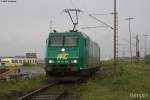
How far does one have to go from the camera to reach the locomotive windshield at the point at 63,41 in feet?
87.1

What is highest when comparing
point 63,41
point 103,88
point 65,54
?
point 63,41

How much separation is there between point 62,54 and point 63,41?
0.98 metres

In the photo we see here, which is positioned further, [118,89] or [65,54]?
[65,54]

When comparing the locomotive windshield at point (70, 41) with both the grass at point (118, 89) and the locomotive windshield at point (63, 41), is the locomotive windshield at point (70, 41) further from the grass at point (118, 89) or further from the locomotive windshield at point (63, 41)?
the grass at point (118, 89)

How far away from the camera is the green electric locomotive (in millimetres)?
25672

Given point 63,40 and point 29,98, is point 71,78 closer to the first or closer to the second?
point 63,40

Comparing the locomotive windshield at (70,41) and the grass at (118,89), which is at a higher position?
the locomotive windshield at (70,41)

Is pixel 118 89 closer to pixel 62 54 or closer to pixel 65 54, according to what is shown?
pixel 65 54

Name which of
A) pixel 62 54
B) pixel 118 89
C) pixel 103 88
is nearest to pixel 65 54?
pixel 62 54

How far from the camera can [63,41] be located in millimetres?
26641

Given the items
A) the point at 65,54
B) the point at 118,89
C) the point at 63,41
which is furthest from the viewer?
the point at 63,41

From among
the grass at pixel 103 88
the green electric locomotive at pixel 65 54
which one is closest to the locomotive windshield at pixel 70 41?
the green electric locomotive at pixel 65 54

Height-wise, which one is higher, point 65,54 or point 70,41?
point 70,41

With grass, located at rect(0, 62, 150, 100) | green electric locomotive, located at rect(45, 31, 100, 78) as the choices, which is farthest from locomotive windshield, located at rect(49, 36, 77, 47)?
grass, located at rect(0, 62, 150, 100)
